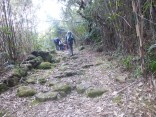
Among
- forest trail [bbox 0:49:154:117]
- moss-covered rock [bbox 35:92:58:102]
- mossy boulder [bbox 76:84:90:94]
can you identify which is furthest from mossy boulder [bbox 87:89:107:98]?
moss-covered rock [bbox 35:92:58:102]

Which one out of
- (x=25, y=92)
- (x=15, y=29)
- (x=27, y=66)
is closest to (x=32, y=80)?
(x=25, y=92)

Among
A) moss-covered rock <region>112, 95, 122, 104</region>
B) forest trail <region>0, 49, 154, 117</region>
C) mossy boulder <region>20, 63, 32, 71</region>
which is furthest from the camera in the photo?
mossy boulder <region>20, 63, 32, 71</region>

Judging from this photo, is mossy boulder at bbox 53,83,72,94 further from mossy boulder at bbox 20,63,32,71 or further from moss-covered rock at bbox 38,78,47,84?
mossy boulder at bbox 20,63,32,71

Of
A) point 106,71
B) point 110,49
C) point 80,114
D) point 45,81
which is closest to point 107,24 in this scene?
point 110,49

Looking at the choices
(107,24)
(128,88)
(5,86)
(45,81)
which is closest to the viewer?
(128,88)

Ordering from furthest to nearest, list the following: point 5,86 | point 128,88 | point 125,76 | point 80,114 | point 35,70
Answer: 1. point 35,70
2. point 5,86
3. point 125,76
4. point 128,88
5. point 80,114

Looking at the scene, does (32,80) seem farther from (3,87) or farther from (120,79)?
(120,79)

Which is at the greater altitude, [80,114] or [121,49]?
[121,49]

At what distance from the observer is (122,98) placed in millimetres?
3053

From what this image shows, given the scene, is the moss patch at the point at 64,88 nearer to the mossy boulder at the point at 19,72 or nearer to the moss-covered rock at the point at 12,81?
the moss-covered rock at the point at 12,81

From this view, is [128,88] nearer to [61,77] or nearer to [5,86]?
[61,77]

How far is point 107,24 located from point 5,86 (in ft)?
11.9

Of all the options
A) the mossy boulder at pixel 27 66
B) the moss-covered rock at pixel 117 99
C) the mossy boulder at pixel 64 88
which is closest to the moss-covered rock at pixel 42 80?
the mossy boulder at pixel 64 88

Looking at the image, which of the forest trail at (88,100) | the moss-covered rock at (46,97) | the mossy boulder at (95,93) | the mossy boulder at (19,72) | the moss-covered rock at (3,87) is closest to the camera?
the forest trail at (88,100)
